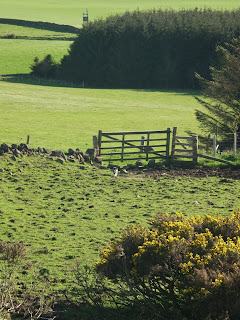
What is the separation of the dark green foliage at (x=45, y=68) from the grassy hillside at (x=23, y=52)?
2.87m

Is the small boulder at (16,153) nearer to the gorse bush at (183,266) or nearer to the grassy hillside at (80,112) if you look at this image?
the grassy hillside at (80,112)

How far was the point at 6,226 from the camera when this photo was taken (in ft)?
52.0

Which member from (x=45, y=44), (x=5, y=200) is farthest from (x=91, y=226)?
(x=45, y=44)

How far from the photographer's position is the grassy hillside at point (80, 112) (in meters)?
40.4

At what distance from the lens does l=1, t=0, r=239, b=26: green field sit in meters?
132

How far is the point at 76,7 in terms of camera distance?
152 metres

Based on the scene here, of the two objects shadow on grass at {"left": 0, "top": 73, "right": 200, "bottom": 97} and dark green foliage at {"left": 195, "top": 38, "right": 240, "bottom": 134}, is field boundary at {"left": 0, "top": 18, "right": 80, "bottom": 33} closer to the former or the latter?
shadow on grass at {"left": 0, "top": 73, "right": 200, "bottom": 97}

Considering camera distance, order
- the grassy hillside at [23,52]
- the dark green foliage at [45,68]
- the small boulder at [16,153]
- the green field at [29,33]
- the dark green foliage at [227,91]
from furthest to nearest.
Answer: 1. the green field at [29,33]
2. the grassy hillside at [23,52]
3. the dark green foliage at [45,68]
4. the dark green foliage at [227,91]
5. the small boulder at [16,153]

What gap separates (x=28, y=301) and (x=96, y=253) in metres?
3.26

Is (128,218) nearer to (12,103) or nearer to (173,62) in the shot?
(12,103)

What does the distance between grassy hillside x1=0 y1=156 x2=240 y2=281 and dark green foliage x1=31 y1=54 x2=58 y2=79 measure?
6308cm

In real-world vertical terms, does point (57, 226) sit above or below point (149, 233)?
below

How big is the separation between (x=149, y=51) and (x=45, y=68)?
1517cm

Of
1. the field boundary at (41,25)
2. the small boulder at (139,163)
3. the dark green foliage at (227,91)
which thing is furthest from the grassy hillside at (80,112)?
the field boundary at (41,25)
